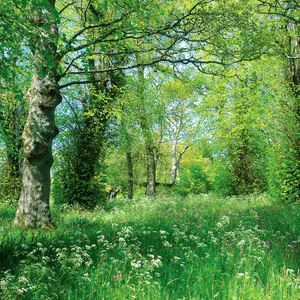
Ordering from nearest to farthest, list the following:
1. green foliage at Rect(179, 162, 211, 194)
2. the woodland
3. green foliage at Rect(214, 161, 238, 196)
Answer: the woodland, green foliage at Rect(214, 161, 238, 196), green foliage at Rect(179, 162, 211, 194)

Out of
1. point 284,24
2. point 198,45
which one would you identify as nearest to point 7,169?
point 198,45

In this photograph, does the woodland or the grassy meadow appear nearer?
the grassy meadow

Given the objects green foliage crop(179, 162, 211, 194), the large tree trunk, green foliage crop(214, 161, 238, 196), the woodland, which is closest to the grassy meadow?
the woodland

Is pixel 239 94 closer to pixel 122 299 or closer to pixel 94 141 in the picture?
pixel 94 141

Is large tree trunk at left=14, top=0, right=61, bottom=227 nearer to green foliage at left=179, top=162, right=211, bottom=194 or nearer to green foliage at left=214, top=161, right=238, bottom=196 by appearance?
green foliage at left=214, top=161, right=238, bottom=196

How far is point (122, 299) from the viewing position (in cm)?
251

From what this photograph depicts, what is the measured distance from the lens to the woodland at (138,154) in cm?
319

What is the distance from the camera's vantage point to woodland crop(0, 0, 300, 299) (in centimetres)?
319

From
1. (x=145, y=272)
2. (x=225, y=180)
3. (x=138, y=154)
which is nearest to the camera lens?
(x=145, y=272)

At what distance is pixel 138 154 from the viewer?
18453mm

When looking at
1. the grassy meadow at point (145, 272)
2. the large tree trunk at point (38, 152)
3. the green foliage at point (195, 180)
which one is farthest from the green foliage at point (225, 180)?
the large tree trunk at point (38, 152)

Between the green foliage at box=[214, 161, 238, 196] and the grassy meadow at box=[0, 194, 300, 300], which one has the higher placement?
the green foliage at box=[214, 161, 238, 196]

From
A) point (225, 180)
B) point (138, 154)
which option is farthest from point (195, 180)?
point (138, 154)

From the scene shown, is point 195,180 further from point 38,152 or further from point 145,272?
point 145,272
